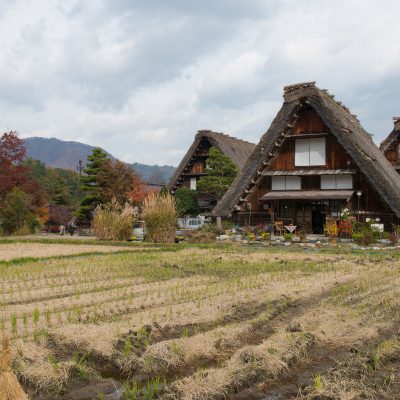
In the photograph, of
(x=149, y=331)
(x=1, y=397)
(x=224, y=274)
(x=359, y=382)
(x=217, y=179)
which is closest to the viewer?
(x=1, y=397)

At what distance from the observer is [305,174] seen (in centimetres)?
2300

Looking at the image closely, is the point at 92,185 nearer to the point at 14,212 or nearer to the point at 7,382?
the point at 14,212

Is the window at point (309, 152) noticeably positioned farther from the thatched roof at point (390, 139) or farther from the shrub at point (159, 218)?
the thatched roof at point (390, 139)

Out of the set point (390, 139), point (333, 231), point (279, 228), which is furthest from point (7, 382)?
point (390, 139)

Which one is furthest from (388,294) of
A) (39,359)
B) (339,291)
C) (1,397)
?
(1,397)

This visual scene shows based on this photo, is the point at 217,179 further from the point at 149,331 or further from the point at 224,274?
the point at 149,331

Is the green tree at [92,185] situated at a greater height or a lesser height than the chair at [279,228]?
greater

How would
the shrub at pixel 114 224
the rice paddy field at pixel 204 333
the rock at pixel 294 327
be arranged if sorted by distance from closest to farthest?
the rice paddy field at pixel 204 333
the rock at pixel 294 327
the shrub at pixel 114 224

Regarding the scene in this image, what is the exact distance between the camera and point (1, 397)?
10.4ft

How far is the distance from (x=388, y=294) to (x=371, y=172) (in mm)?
13354

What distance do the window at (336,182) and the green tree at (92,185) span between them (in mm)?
13511

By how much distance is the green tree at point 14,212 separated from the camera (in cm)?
2645

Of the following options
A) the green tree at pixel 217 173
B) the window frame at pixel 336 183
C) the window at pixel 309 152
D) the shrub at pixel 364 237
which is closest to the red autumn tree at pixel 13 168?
the green tree at pixel 217 173

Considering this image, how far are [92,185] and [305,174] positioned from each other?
14.3m
